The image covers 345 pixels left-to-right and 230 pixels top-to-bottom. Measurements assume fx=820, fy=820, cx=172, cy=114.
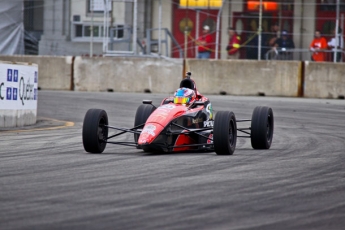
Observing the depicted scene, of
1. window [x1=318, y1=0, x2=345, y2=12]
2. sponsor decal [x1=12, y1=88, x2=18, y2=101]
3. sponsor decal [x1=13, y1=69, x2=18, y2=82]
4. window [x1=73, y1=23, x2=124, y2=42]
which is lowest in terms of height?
sponsor decal [x1=12, y1=88, x2=18, y2=101]

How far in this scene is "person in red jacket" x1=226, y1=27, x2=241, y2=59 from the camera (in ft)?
92.3

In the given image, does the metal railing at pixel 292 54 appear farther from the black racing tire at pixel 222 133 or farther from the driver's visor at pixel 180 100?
the black racing tire at pixel 222 133

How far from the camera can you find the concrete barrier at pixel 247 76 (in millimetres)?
24766

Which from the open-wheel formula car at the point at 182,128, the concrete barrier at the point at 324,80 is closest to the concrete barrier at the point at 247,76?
the concrete barrier at the point at 324,80

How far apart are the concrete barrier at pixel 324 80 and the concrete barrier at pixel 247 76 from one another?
0.30 meters

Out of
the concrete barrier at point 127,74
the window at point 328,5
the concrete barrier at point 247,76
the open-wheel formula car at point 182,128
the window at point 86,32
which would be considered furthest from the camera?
the window at point 86,32

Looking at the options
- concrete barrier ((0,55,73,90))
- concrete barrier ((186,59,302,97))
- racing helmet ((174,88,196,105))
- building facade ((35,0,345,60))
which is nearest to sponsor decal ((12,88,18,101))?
racing helmet ((174,88,196,105))

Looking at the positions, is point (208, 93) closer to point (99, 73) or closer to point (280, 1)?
point (99, 73)

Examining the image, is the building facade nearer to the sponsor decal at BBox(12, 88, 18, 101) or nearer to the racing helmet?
the sponsor decal at BBox(12, 88, 18, 101)

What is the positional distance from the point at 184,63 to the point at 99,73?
2808 millimetres

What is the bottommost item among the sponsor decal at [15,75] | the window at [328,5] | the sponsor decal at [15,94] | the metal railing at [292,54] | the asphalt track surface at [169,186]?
the asphalt track surface at [169,186]

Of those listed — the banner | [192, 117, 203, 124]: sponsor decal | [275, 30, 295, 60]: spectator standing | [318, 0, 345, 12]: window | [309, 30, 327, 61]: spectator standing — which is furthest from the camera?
[318, 0, 345, 12]: window

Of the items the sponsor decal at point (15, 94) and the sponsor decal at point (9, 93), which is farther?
the sponsor decal at point (15, 94)

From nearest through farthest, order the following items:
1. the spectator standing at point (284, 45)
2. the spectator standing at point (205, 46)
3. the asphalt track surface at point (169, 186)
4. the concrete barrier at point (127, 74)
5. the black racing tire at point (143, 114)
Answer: the asphalt track surface at point (169, 186)
the black racing tire at point (143, 114)
the concrete barrier at point (127, 74)
the spectator standing at point (284, 45)
the spectator standing at point (205, 46)
